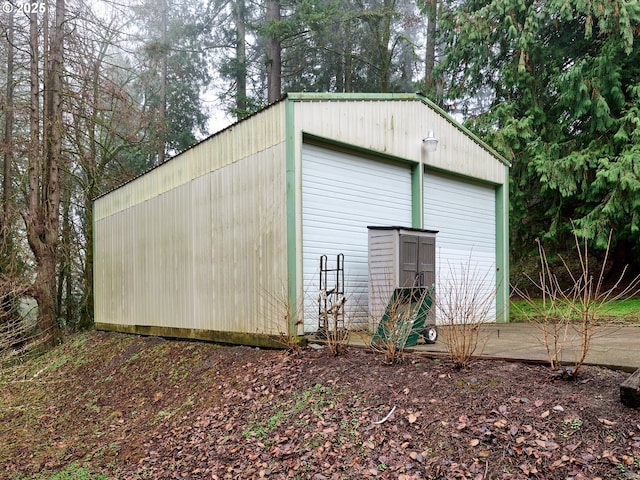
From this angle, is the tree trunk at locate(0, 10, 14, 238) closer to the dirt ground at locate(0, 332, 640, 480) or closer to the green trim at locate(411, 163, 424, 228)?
the dirt ground at locate(0, 332, 640, 480)

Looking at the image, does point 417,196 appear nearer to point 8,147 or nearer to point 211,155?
point 211,155

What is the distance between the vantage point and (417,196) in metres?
8.52

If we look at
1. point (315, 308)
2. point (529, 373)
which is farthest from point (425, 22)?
point (529, 373)

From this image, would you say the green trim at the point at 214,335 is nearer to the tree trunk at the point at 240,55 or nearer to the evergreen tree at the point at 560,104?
the evergreen tree at the point at 560,104

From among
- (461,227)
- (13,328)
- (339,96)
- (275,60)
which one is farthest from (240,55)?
(13,328)

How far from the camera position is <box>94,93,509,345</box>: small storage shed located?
655 cm

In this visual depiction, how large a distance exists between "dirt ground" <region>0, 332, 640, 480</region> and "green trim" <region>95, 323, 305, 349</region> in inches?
5.3

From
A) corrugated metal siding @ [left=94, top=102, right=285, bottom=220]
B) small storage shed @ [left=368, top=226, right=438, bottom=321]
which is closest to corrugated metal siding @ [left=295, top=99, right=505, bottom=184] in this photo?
corrugated metal siding @ [left=94, top=102, right=285, bottom=220]

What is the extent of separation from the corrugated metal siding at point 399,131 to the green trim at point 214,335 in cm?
277

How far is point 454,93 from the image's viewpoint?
15.6 metres

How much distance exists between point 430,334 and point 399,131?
3548 millimetres

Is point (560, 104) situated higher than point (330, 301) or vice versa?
point (560, 104)

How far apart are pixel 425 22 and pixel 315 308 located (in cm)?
1747

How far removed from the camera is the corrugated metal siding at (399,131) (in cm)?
697
